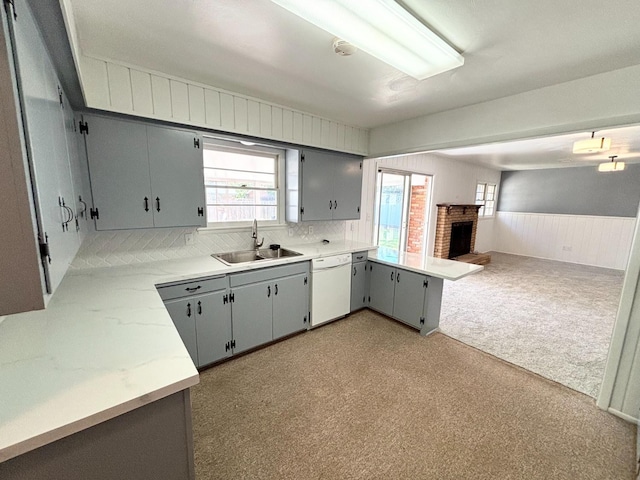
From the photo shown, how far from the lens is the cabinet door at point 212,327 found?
2.24 m

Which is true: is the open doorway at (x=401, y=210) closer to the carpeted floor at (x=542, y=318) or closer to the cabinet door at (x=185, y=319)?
the carpeted floor at (x=542, y=318)

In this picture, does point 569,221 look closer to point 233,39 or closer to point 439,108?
point 439,108

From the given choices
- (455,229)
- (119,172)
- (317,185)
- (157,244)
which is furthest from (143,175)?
(455,229)

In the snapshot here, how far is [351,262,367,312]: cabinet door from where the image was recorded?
3.44 meters

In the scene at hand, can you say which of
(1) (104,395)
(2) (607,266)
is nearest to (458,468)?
(1) (104,395)

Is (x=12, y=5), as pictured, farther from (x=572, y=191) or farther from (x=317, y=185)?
(x=572, y=191)

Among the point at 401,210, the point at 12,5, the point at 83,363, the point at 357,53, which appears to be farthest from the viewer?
the point at 401,210

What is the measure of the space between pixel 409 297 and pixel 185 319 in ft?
7.94

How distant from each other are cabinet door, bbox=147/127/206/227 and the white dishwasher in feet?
4.49

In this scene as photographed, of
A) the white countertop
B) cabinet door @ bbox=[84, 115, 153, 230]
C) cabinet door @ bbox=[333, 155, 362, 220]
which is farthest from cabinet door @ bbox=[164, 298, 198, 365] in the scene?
cabinet door @ bbox=[333, 155, 362, 220]

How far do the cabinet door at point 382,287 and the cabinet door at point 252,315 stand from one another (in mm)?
1521

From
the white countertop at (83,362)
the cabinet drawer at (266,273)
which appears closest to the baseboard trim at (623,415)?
the cabinet drawer at (266,273)

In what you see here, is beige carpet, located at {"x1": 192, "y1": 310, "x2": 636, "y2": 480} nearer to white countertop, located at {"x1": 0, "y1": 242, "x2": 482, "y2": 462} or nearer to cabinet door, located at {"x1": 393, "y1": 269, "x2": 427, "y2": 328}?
cabinet door, located at {"x1": 393, "y1": 269, "x2": 427, "y2": 328}

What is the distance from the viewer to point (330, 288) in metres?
3.16
